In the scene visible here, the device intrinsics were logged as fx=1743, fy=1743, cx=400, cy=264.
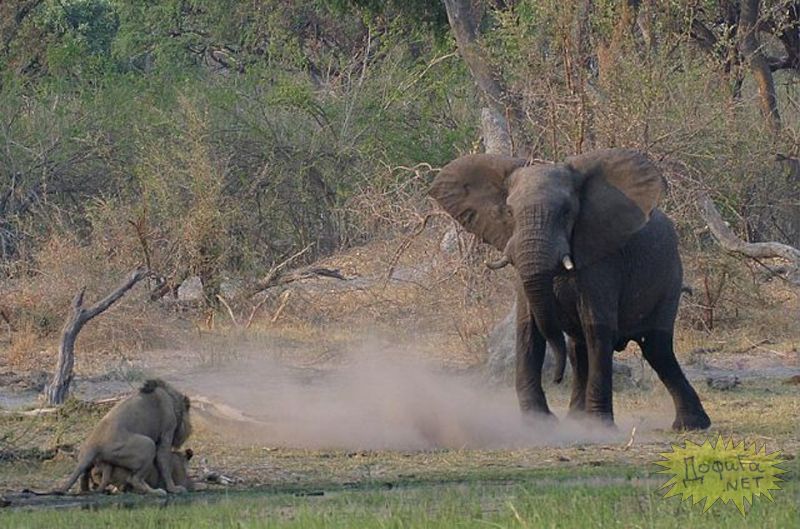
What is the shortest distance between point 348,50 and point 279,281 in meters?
15.3

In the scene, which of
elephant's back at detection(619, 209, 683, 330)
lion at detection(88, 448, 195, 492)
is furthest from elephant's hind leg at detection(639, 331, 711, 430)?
lion at detection(88, 448, 195, 492)

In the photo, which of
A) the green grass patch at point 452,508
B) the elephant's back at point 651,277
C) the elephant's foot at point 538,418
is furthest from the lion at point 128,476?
the elephant's back at point 651,277

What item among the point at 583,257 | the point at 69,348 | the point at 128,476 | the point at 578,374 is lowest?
the point at 128,476

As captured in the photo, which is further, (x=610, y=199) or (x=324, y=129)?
(x=324, y=129)

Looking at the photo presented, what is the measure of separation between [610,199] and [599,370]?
3.97 feet

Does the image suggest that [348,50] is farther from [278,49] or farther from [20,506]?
[20,506]

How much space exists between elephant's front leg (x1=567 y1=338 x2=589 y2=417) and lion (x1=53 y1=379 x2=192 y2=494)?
11.9 feet

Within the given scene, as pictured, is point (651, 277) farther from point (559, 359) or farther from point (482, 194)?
point (482, 194)

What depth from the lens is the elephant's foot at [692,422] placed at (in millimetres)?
12758

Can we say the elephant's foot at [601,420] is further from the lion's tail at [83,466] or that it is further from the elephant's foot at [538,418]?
the lion's tail at [83,466]

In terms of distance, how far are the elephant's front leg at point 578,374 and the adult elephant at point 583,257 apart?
10 mm

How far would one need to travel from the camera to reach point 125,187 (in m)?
23.7

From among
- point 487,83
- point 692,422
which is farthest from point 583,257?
point 487,83

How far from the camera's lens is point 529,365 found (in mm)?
12414
